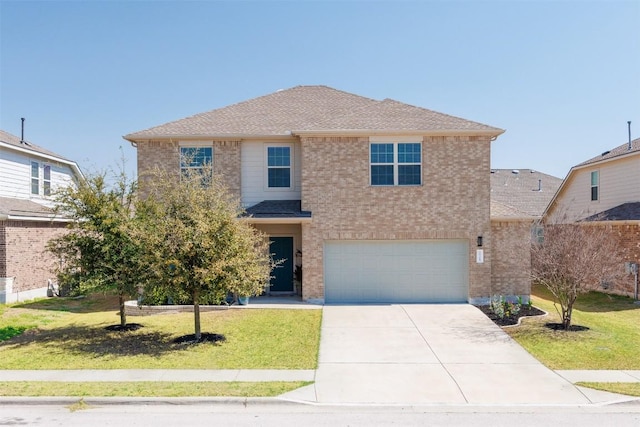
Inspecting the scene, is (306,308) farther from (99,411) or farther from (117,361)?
(99,411)

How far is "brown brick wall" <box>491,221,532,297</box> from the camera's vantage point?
15055mm

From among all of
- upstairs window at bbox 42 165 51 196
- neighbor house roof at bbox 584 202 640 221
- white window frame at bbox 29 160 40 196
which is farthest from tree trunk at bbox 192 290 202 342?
neighbor house roof at bbox 584 202 640 221

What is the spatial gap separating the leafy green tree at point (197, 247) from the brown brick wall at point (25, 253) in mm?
7698

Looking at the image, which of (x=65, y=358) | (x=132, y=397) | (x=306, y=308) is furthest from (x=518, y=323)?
(x=65, y=358)

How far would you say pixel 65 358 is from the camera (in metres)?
9.20

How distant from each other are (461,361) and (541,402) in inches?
85.1

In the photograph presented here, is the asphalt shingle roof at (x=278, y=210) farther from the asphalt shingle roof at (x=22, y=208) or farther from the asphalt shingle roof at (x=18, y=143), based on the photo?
the asphalt shingle roof at (x=18, y=143)

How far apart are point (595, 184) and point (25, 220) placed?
83.5 ft

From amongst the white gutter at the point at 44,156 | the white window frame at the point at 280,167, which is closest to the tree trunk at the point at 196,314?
the white window frame at the point at 280,167

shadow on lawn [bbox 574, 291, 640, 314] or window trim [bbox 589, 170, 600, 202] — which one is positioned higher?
window trim [bbox 589, 170, 600, 202]

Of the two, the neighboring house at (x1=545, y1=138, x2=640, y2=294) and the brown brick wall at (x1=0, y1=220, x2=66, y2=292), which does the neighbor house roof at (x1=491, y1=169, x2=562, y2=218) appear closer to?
the neighboring house at (x1=545, y1=138, x2=640, y2=294)

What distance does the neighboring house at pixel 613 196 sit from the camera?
1661 cm

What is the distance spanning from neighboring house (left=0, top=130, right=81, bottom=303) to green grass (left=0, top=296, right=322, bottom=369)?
176cm

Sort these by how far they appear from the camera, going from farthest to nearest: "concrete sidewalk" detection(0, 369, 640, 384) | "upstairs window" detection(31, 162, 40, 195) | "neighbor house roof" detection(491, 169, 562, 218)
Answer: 1. "neighbor house roof" detection(491, 169, 562, 218)
2. "upstairs window" detection(31, 162, 40, 195)
3. "concrete sidewalk" detection(0, 369, 640, 384)
